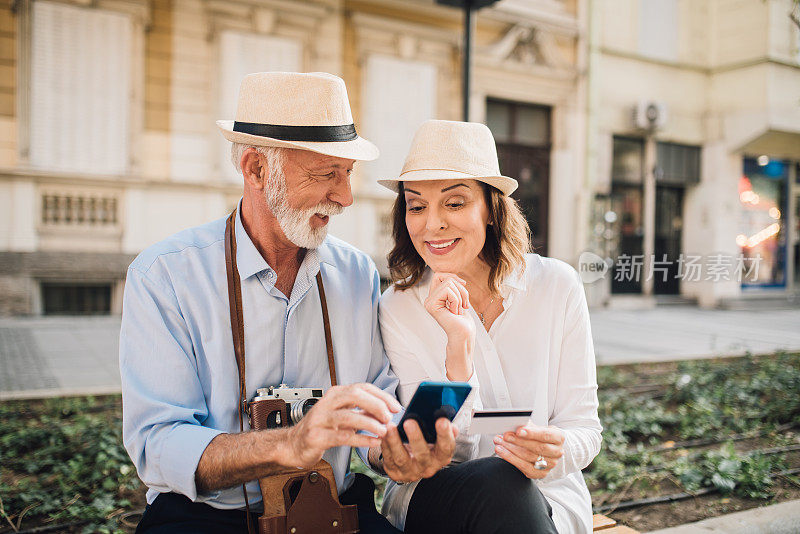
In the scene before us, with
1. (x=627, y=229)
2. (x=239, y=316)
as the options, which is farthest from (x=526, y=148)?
(x=239, y=316)

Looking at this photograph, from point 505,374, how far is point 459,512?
0.57 metres

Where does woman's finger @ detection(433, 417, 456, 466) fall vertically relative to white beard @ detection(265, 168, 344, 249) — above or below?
below

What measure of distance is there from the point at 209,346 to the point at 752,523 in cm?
271

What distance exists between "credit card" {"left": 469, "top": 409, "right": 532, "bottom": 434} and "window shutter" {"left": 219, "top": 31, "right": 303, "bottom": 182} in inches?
366

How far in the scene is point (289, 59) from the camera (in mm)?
10906

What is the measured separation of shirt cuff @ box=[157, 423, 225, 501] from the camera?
1.80 metres

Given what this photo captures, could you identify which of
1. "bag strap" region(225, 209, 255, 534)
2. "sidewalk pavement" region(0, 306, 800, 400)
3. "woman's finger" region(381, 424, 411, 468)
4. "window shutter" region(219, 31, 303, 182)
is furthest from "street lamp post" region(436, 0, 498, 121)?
"window shutter" region(219, 31, 303, 182)

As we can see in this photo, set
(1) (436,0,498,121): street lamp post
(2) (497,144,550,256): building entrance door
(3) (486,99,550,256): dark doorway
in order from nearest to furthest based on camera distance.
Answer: (1) (436,0,498,121): street lamp post
(3) (486,99,550,256): dark doorway
(2) (497,144,550,256): building entrance door

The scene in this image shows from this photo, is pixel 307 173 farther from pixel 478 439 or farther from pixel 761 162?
pixel 761 162

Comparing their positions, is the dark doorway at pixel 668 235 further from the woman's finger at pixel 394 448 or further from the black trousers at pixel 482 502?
the woman's finger at pixel 394 448

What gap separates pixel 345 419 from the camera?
161 centimetres

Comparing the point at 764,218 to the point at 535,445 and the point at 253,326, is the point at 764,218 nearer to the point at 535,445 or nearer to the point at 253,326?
the point at 535,445

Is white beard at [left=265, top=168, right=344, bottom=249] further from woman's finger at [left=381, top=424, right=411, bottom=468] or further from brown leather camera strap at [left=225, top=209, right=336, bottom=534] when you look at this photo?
woman's finger at [left=381, top=424, right=411, bottom=468]

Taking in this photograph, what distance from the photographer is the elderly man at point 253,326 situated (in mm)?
1839
